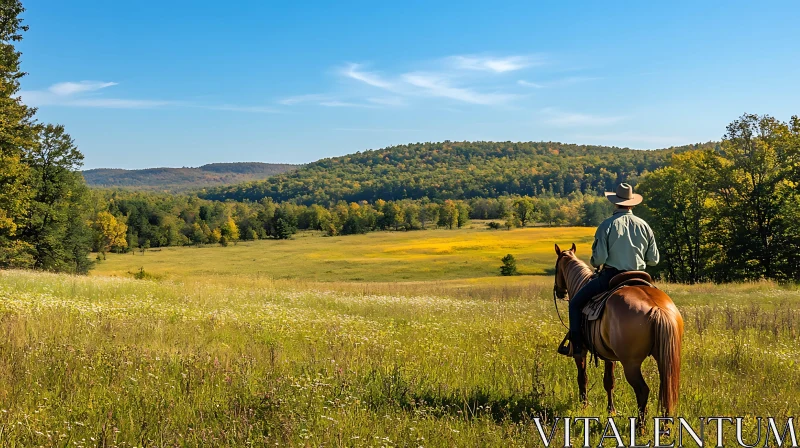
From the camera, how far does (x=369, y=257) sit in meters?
80.5

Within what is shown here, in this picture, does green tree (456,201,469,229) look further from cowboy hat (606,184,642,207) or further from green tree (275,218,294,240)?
cowboy hat (606,184,642,207)

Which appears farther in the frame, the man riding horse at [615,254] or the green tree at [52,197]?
the green tree at [52,197]

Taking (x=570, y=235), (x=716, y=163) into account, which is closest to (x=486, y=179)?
(x=570, y=235)

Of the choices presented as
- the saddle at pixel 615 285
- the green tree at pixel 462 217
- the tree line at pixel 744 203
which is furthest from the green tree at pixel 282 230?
the saddle at pixel 615 285

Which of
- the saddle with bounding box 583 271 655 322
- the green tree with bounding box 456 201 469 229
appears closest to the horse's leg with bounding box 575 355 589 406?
the saddle with bounding box 583 271 655 322

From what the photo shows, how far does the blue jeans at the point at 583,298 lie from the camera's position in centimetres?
599

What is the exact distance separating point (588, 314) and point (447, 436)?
98.3 inches

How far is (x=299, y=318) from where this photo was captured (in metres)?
10.1

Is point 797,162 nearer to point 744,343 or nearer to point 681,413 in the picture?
point 744,343

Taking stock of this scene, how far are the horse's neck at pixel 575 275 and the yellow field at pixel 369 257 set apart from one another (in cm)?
4706

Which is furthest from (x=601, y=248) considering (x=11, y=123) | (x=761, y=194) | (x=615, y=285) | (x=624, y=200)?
(x=761, y=194)

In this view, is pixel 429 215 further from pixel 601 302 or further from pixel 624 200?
pixel 601 302

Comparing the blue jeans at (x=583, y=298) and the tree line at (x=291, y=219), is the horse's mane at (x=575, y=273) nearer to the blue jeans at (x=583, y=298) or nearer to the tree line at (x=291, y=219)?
the blue jeans at (x=583, y=298)

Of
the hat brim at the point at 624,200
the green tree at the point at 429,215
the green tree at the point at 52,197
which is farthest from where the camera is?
the green tree at the point at 429,215
